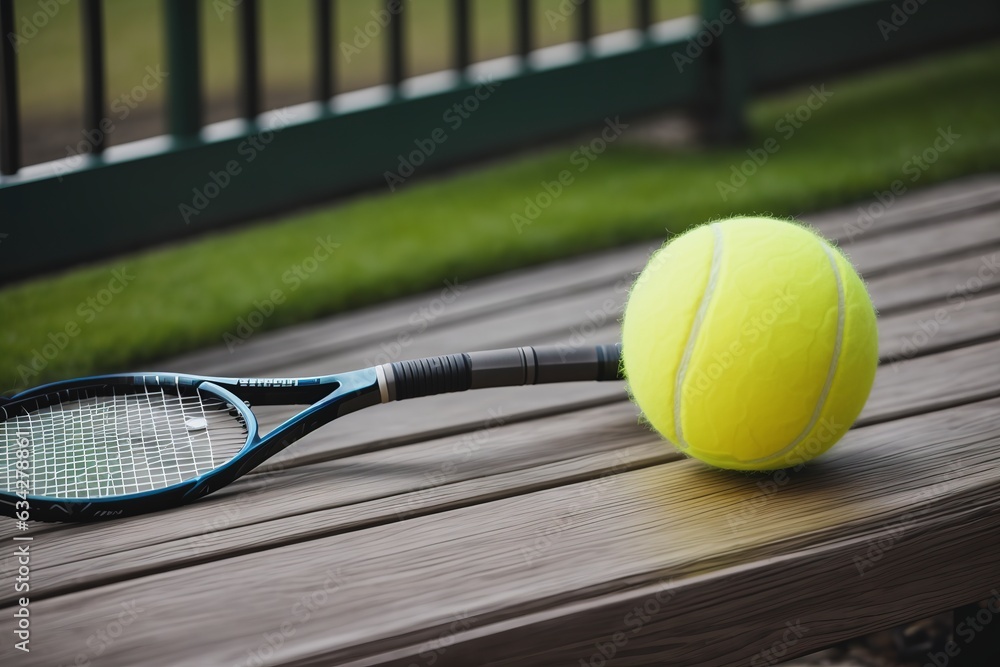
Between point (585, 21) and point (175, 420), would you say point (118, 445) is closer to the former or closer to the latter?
point (175, 420)

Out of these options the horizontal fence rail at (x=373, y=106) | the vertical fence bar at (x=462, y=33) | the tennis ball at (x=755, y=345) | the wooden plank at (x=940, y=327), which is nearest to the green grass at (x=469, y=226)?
the horizontal fence rail at (x=373, y=106)

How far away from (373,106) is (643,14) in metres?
1.16

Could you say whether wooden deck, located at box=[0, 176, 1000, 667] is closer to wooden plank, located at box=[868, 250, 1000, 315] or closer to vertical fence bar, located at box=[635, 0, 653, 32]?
wooden plank, located at box=[868, 250, 1000, 315]

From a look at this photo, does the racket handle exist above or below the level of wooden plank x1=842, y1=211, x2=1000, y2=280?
below

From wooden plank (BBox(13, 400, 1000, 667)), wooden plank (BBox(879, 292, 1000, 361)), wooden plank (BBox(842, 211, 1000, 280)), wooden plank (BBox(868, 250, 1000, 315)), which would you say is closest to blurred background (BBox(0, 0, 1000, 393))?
wooden plank (BBox(842, 211, 1000, 280))

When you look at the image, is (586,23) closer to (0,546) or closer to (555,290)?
(555,290)

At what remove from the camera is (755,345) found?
40.0 inches

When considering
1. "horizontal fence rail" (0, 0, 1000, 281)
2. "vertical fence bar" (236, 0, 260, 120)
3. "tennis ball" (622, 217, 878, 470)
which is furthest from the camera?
"vertical fence bar" (236, 0, 260, 120)

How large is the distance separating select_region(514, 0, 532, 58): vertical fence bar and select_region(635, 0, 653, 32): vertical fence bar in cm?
47

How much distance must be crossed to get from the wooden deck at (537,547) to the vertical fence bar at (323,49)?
1.30m

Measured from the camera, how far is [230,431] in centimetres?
120

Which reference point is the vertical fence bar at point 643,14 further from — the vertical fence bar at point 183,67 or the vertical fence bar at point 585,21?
the vertical fence bar at point 183,67

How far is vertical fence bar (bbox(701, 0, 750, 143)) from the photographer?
3.25 meters

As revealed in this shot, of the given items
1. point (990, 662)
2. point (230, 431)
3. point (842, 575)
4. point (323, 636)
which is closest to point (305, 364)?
point (230, 431)
